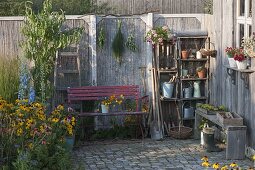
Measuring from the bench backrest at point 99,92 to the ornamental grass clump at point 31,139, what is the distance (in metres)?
2.13

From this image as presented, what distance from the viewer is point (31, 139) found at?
288 inches

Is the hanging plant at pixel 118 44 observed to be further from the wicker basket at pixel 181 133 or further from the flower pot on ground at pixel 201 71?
the wicker basket at pixel 181 133

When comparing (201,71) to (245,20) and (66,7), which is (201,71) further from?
(66,7)

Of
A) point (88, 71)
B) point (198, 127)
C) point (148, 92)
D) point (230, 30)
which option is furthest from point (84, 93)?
point (230, 30)

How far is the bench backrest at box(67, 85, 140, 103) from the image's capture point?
9.84 metres

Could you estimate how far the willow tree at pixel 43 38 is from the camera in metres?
9.47

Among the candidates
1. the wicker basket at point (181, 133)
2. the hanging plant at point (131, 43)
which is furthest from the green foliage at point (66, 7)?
the wicker basket at point (181, 133)

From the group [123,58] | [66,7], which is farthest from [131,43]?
[66,7]

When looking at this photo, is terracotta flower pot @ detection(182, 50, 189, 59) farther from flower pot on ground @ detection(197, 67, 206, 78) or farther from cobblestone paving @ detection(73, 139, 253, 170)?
cobblestone paving @ detection(73, 139, 253, 170)

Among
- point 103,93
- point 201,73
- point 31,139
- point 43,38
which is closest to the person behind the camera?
point 31,139

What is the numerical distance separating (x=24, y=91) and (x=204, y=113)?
2954mm

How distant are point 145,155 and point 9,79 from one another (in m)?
2.45

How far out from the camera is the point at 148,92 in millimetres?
10328

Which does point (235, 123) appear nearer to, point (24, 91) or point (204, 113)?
point (204, 113)
